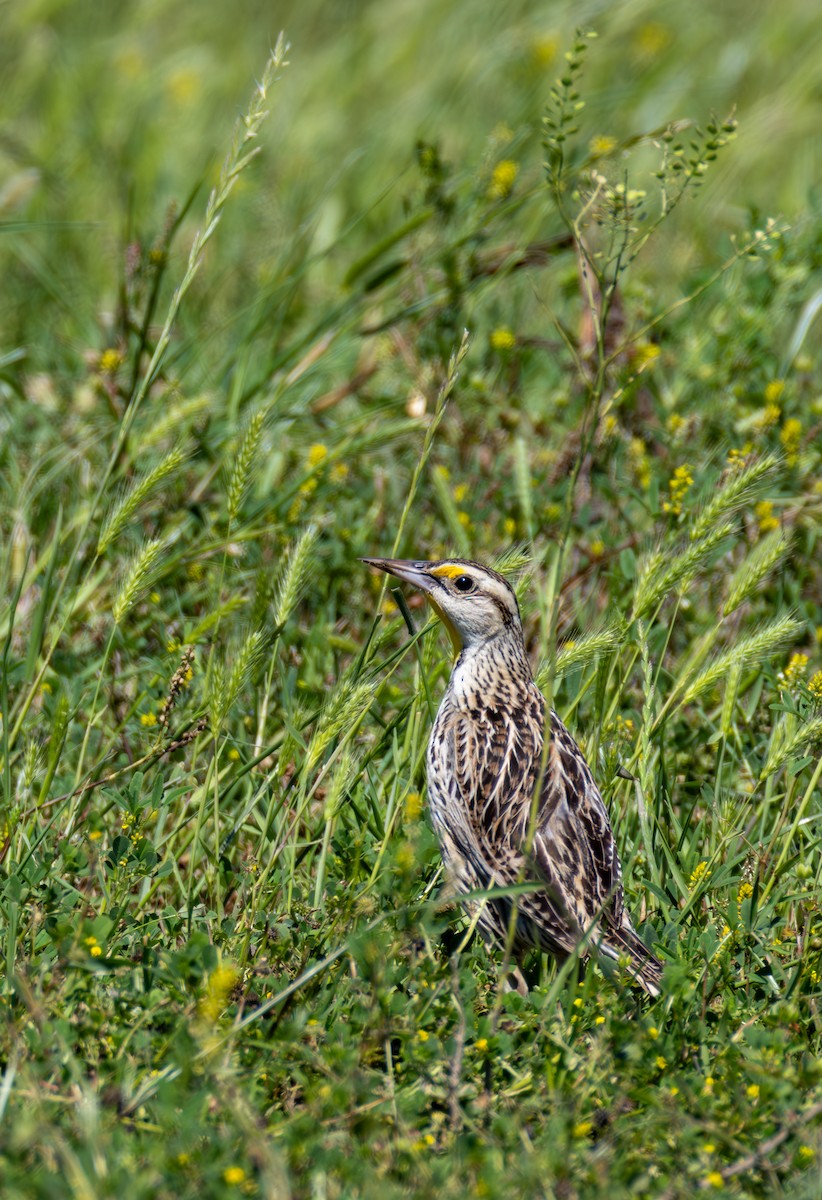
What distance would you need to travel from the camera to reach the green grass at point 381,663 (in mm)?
3043

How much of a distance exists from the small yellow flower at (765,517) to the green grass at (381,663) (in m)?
0.06

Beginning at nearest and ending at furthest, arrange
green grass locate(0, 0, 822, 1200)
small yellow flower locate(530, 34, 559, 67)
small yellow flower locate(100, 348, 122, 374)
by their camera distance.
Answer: green grass locate(0, 0, 822, 1200), small yellow flower locate(100, 348, 122, 374), small yellow flower locate(530, 34, 559, 67)

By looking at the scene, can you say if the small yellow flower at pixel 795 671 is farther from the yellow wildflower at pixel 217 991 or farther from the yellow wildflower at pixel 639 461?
the yellow wildflower at pixel 217 991

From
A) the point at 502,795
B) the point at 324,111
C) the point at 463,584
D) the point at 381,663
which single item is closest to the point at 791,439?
the point at 463,584

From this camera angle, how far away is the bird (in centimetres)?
396

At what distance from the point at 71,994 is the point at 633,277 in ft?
17.8

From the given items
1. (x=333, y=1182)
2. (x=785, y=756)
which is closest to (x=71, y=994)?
(x=333, y=1182)

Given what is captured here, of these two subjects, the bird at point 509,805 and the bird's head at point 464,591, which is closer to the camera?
the bird at point 509,805

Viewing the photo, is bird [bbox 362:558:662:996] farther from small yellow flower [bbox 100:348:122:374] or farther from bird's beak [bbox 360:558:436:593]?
small yellow flower [bbox 100:348:122:374]

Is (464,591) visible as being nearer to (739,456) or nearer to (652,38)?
(739,456)

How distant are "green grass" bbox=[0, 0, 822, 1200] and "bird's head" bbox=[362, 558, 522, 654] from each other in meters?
0.11

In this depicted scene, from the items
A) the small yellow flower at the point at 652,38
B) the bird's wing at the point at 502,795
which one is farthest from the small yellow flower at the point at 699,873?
the small yellow flower at the point at 652,38

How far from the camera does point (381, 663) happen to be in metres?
3.90

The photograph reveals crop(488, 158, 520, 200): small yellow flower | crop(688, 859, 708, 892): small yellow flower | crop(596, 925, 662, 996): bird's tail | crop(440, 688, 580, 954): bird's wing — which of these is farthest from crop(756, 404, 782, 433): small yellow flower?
crop(596, 925, 662, 996): bird's tail
